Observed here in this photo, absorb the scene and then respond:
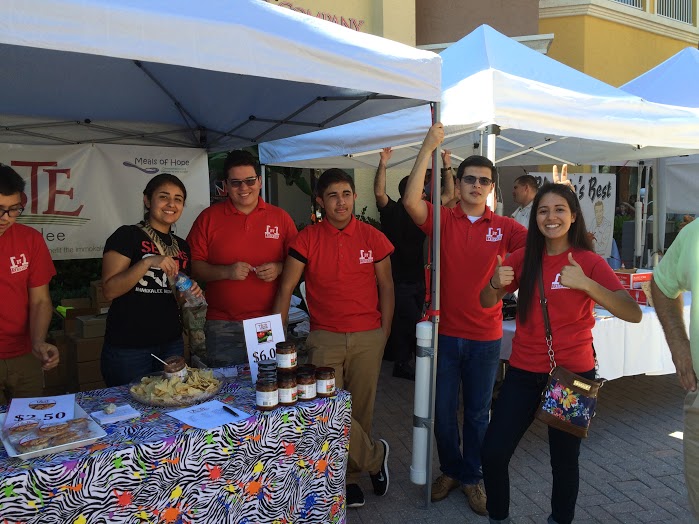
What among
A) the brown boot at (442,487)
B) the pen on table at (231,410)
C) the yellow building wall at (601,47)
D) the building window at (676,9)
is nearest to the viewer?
the pen on table at (231,410)

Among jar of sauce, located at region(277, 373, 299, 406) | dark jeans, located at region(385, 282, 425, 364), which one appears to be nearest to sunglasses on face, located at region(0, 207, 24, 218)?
jar of sauce, located at region(277, 373, 299, 406)

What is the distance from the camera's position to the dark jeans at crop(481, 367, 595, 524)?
2.51m

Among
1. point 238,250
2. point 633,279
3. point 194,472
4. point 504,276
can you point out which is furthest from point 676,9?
point 194,472

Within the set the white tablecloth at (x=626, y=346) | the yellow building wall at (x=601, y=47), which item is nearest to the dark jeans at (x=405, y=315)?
the white tablecloth at (x=626, y=346)

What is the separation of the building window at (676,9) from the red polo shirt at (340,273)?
47.9ft

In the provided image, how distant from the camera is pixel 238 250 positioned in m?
3.21

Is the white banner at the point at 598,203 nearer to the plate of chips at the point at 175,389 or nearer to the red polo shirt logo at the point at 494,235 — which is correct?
the red polo shirt logo at the point at 494,235

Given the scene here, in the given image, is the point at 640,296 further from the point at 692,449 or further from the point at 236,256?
the point at 236,256

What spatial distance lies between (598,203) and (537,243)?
16.2ft

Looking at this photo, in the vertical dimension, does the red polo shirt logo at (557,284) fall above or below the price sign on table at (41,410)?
above

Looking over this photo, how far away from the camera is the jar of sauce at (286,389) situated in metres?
2.36

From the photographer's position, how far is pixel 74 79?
3.54m

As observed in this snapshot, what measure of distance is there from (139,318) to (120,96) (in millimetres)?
1997

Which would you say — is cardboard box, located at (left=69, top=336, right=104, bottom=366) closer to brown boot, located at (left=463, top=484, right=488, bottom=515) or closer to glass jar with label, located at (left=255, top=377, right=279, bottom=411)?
glass jar with label, located at (left=255, top=377, right=279, bottom=411)
